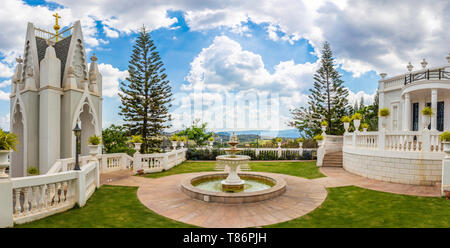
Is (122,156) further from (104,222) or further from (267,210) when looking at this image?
(267,210)

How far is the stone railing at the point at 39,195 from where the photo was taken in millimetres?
3881

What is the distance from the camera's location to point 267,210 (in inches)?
199

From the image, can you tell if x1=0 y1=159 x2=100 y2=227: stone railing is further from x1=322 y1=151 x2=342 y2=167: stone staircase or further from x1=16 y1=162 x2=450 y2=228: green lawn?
x1=322 y1=151 x2=342 y2=167: stone staircase

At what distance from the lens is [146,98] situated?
16734mm

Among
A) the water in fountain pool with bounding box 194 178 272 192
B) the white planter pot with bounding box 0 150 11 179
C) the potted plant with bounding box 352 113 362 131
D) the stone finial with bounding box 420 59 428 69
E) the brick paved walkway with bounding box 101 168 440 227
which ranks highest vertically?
the stone finial with bounding box 420 59 428 69

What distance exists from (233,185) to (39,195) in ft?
15.2

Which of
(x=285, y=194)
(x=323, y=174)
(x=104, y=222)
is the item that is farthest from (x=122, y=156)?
(x=323, y=174)

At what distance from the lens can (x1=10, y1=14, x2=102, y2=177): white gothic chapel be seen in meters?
8.72

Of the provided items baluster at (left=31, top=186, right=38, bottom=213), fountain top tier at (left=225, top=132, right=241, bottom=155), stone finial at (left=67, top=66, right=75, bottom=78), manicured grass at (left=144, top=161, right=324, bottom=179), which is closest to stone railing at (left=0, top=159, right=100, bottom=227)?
baluster at (left=31, top=186, right=38, bottom=213)

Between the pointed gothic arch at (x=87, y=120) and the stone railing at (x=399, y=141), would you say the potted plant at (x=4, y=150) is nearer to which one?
the pointed gothic arch at (x=87, y=120)

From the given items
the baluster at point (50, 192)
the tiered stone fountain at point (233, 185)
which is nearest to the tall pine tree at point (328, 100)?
the tiered stone fountain at point (233, 185)

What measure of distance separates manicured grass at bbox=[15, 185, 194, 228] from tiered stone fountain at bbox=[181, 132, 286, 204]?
1399 mm

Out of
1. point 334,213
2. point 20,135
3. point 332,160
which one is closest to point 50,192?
point 334,213
